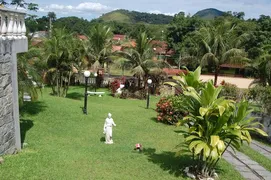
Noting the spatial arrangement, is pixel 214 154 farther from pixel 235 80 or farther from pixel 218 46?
pixel 235 80

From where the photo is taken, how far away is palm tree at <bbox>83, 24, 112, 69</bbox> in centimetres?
2523

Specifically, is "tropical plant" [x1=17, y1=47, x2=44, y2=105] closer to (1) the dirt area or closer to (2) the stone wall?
(2) the stone wall

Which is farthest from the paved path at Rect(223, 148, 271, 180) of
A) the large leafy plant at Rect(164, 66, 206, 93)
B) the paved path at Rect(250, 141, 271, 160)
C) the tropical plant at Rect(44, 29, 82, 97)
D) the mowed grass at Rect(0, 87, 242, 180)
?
the tropical plant at Rect(44, 29, 82, 97)

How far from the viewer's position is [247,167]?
9.38 metres

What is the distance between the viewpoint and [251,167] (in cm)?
941

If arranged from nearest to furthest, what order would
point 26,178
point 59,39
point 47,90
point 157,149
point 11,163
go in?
point 26,178 < point 11,163 < point 157,149 < point 59,39 < point 47,90

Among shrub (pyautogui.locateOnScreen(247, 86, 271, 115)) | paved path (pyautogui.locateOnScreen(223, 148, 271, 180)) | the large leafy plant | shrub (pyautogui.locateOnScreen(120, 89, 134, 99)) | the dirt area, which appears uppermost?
the large leafy plant

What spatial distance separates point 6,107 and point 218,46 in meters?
20.8

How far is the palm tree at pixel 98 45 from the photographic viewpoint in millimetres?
25225

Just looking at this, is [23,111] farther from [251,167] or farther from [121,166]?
[251,167]

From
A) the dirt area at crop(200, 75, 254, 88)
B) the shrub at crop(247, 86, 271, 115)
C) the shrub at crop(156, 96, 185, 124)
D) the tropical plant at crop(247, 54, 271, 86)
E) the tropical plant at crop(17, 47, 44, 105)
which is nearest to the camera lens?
the tropical plant at crop(17, 47, 44, 105)

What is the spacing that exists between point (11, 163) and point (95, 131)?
17.2 ft

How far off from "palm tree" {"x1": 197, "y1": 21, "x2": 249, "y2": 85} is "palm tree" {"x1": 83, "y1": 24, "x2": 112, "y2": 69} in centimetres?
783

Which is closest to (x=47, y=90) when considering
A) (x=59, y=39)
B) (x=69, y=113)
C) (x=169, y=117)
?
(x=59, y=39)
